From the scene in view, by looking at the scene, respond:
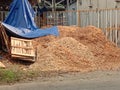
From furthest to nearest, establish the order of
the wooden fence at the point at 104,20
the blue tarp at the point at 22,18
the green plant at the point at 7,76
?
the wooden fence at the point at 104,20, the blue tarp at the point at 22,18, the green plant at the point at 7,76

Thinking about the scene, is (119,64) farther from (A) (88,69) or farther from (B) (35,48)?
(B) (35,48)

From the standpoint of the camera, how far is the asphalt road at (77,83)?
35.5 ft

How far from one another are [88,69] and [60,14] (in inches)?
562

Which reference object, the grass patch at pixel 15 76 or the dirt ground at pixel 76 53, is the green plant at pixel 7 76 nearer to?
the grass patch at pixel 15 76

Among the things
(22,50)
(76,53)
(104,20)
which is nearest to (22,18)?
(104,20)

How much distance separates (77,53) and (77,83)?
12.6 feet

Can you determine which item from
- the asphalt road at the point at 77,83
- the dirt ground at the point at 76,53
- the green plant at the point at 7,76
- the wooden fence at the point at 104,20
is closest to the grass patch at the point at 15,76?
the green plant at the point at 7,76

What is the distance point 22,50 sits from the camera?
1505 centimetres

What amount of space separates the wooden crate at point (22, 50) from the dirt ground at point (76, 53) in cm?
27

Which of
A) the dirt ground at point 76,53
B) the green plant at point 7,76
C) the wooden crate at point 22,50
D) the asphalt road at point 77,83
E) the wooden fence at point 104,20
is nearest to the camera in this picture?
the asphalt road at point 77,83

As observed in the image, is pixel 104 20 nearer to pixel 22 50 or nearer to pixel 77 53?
Result: pixel 77 53

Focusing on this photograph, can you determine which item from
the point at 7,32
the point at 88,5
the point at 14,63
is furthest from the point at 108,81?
the point at 88,5

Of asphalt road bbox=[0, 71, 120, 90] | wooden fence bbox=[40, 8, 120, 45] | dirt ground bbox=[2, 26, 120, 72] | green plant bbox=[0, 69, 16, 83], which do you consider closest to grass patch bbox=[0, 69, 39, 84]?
green plant bbox=[0, 69, 16, 83]

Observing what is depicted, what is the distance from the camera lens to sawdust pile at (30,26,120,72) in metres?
14.2
